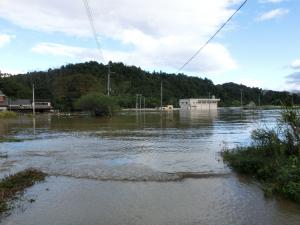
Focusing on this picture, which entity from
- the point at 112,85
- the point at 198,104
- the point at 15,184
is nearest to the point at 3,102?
the point at 112,85

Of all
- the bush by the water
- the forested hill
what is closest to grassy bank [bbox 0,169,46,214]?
the bush by the water

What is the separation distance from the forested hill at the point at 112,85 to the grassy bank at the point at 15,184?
8895cm

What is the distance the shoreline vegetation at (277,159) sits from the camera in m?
9.78

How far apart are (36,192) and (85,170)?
3.44 metres

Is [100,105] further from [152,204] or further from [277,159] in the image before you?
[152,204]

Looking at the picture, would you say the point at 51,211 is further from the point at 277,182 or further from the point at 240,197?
the point at 277,182

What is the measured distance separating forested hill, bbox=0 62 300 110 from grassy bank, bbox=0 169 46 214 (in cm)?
8895

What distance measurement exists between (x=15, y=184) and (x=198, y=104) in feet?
503

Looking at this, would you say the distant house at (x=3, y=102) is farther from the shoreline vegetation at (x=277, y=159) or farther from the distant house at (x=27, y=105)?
the shoreline vegetation at (x=277, y=159)

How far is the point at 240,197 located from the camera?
991 centimetres

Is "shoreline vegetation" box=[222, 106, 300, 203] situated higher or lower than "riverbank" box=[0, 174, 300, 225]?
higher

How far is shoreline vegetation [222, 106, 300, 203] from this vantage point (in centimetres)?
978

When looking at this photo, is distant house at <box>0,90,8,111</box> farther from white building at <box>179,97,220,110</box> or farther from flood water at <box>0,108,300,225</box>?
white building at <box>179,97,220,110</box>

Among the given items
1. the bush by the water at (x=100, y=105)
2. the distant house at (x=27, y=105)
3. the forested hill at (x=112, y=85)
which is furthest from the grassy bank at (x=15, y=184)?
the forested hill at (x=112, y=85)
